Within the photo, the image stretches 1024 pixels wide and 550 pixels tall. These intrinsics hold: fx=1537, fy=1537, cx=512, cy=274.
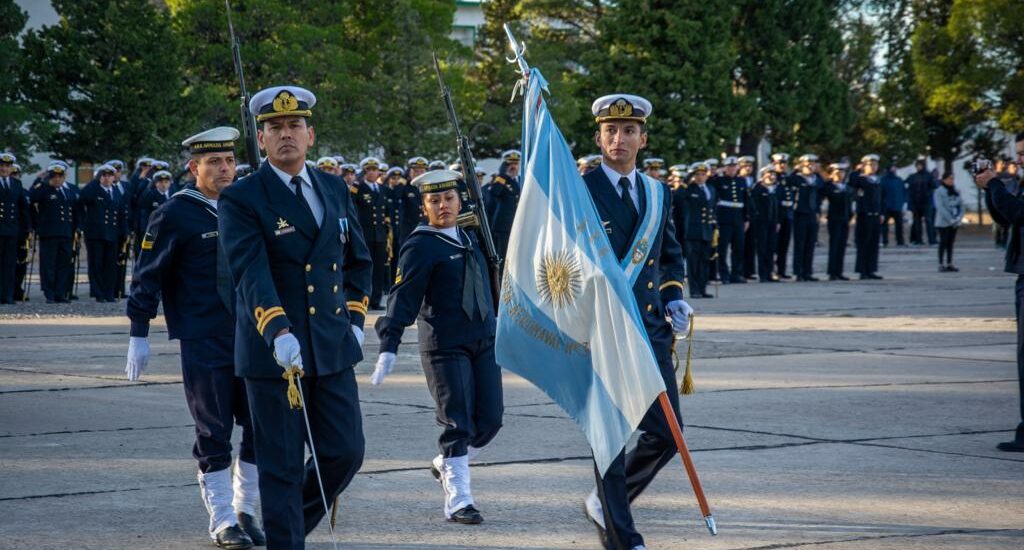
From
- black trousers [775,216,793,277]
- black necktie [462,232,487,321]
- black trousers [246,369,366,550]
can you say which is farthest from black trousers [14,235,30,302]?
black trousers [246,369,366,550]

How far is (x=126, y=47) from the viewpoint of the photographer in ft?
103

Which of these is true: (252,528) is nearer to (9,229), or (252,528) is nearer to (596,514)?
(596,514)

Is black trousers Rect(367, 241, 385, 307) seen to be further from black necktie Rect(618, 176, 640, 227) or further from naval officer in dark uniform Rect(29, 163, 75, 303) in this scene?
black necktie Rect(618, 176, 640, 227)

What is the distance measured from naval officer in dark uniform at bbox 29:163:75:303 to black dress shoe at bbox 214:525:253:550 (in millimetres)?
15876

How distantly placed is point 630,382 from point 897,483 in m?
2.45

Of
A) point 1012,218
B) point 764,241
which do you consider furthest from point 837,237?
point 1012,218

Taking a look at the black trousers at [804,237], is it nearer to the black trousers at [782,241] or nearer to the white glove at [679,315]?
the black trousers at [782,241]

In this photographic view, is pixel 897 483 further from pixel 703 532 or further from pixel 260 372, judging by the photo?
pixel 260 372

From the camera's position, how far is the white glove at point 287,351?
5473 mm

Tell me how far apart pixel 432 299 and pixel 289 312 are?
86.4 inches

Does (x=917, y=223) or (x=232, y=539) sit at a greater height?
(x=917, y=223)

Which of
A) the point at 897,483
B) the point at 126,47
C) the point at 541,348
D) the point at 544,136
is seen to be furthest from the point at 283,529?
the point at 126,47

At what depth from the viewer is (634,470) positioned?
6703 mm

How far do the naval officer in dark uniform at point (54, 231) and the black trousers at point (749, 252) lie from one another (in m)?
11.2
